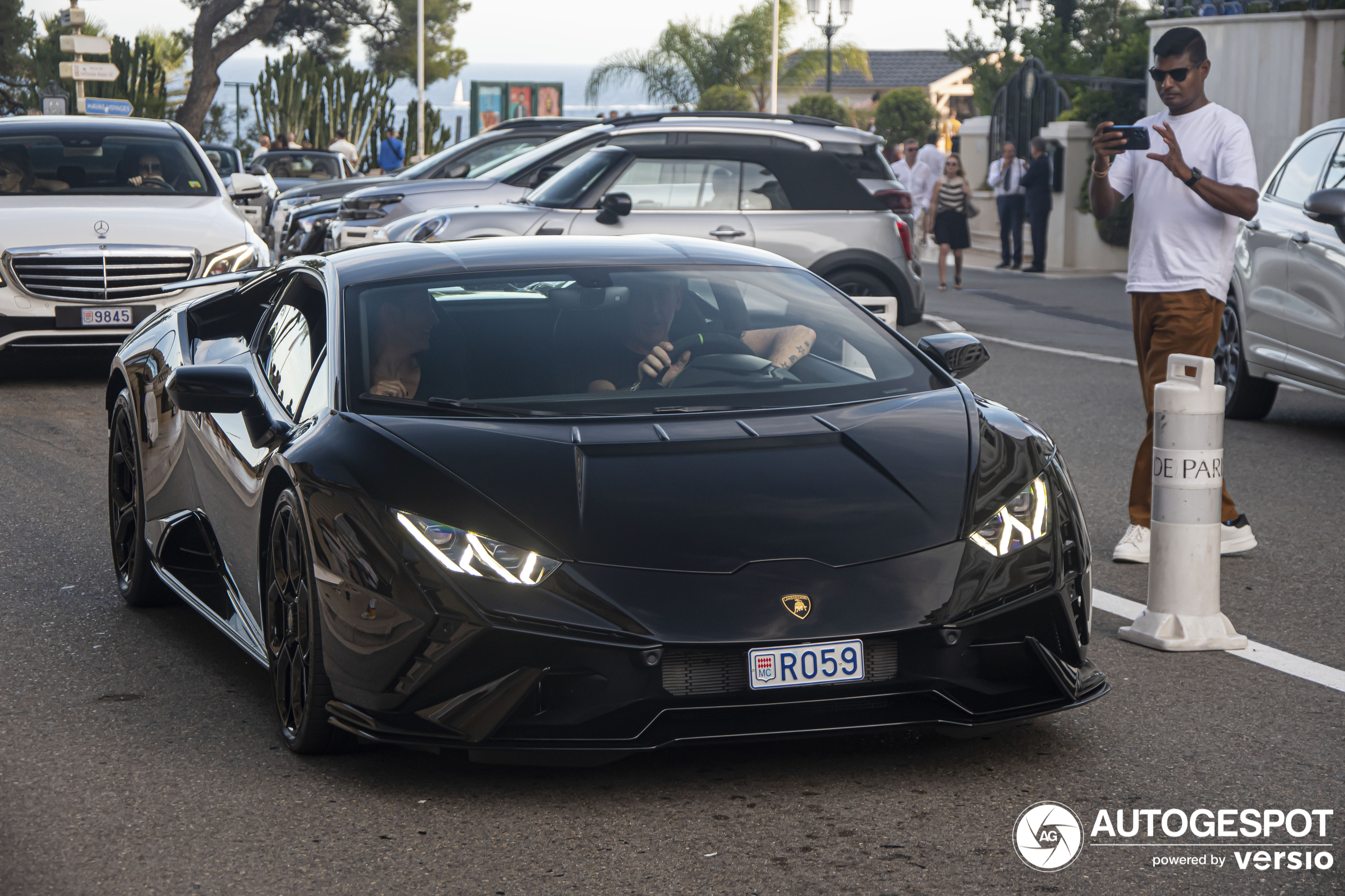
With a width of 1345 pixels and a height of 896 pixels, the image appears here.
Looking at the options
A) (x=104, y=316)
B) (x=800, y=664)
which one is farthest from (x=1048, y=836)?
(x=104, y=316)

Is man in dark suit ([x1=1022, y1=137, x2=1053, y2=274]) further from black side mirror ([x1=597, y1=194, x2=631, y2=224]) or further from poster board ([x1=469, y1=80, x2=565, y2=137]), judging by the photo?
poster board ([x1=469, y1=80, x2=565, y2=137])

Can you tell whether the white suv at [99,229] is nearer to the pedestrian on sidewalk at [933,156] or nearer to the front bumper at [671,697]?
the front bumper at [671,697]

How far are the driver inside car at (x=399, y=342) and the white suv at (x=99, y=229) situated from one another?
6.55 meters

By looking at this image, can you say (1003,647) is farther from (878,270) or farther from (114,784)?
(878,270)

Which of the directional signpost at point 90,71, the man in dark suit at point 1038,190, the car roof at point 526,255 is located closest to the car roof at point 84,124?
the car roof at point 526,255

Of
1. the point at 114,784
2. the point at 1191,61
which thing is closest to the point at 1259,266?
the point at 1191,61

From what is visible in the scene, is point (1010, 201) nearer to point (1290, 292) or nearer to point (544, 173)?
point (544, 173)

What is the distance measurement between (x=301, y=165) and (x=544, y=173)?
16438mm

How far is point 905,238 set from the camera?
14.2 meters

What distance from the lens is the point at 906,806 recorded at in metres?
4.18

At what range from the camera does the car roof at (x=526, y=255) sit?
5.38 m

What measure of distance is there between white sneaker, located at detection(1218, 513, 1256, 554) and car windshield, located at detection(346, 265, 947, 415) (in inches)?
93.1

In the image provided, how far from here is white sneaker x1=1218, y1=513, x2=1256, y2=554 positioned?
718 cm

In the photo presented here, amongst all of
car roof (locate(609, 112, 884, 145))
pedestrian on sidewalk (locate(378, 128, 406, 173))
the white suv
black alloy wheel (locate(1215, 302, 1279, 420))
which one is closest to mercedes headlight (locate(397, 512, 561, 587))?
the white suv
